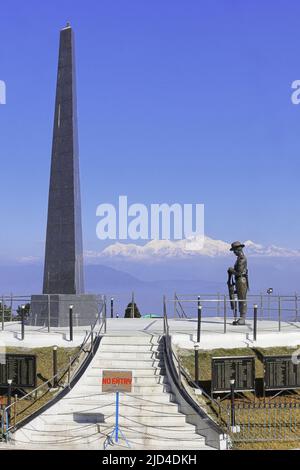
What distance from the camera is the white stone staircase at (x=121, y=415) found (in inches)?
510

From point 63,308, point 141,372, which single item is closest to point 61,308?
point 63,308

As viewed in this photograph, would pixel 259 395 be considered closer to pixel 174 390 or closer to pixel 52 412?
pixel 174 390

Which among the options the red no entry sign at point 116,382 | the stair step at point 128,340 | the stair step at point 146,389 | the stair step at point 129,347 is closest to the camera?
the red no entry sign at point 116,382

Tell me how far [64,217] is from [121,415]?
919 cm

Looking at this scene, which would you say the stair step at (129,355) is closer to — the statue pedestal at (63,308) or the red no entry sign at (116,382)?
the red no entry sign at (116,382)

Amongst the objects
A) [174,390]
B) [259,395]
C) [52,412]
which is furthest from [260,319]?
[52,412]

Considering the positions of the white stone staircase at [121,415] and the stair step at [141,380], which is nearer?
the white stone staircase at [121,415]

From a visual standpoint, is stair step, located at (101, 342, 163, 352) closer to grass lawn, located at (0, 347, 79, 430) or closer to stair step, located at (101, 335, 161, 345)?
stair step, located at (101, 335, 161, 345)

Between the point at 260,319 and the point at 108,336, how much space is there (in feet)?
29.8

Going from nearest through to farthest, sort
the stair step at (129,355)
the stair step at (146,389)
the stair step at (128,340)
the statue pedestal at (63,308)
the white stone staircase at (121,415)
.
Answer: the white stone staircase at (121,415), the stair step at (146,389), the stair step at (129,355), the stair step at (128,340), the statue pedestal at (63,308)

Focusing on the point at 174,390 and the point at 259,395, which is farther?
the point at 259,395

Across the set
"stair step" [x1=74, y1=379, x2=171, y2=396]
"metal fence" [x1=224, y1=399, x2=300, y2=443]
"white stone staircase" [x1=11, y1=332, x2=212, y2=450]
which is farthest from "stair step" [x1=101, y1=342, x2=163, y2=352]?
"metal fence" [x1=224, y1=399, x2=300, y2=443]

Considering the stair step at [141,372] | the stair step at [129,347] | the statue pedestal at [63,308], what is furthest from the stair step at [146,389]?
the statue pedestal at [63,308]

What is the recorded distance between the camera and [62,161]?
22.0 m
